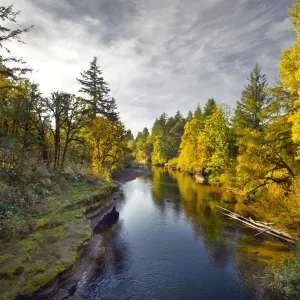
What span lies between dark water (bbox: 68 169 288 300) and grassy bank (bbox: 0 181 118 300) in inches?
72.1

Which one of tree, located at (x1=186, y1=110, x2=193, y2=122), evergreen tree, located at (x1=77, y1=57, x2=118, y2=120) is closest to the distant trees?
evergreen tree, located at (x1=77, y1=57, x2=118, y2=120)

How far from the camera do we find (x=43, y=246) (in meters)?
11.7

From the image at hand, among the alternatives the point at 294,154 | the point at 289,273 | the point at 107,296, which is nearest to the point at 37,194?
the point at 107,296

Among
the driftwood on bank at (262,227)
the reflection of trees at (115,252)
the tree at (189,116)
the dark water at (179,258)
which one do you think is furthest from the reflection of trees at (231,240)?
the tree at (189,116)

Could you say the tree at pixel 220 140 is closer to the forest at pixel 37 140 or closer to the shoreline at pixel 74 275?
the forest at pixel 37 140

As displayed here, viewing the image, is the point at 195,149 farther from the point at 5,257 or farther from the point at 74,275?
the point at 5,257

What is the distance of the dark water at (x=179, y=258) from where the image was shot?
11.3 meters

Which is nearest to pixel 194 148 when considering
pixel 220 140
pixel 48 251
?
pixel 220 140

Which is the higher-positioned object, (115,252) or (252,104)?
(252,104)

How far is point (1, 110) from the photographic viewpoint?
1747cm

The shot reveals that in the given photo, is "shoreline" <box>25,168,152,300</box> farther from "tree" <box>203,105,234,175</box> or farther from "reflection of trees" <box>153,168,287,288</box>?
"tree" <box>203,105,234,175</box>

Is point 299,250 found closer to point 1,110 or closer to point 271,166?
point 271,166

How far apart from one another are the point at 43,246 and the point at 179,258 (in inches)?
334

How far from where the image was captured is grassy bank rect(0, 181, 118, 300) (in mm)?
9141
